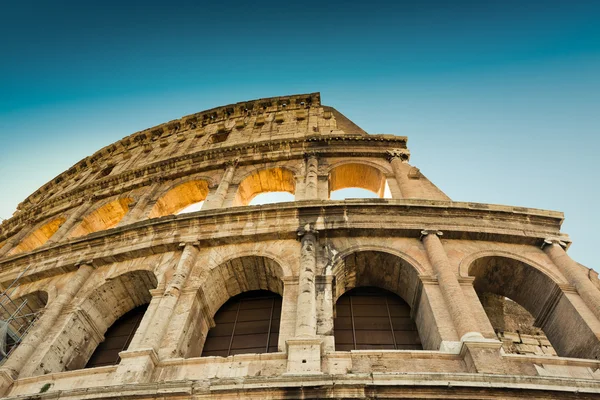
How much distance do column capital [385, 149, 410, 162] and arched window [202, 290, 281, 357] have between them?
19.5 feet

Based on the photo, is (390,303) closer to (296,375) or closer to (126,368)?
(296,375)

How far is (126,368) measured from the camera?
6691 millimetres

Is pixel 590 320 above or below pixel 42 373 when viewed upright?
above

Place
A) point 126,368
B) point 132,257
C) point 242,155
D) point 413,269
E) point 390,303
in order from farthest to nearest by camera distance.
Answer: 1. point 242,155
2. point 132,257
3. point 390,303
4. point 413,269
5. point 126,368

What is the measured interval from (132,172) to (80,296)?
21.7 feet

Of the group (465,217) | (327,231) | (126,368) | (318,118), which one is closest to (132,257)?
(126,368)

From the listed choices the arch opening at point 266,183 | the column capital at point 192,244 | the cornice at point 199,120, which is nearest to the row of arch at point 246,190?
the arch opening at point 266,183

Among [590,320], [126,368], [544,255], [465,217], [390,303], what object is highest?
[465,217]

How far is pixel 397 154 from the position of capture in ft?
42.1

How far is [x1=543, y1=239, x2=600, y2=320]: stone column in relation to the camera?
752 cm

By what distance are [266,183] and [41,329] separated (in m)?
7.08

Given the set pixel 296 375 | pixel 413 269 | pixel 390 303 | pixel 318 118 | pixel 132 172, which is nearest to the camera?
pixel 296 375

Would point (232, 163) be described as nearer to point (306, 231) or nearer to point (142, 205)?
point (142, 205)

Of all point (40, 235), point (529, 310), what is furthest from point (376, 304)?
point (40, 235)
